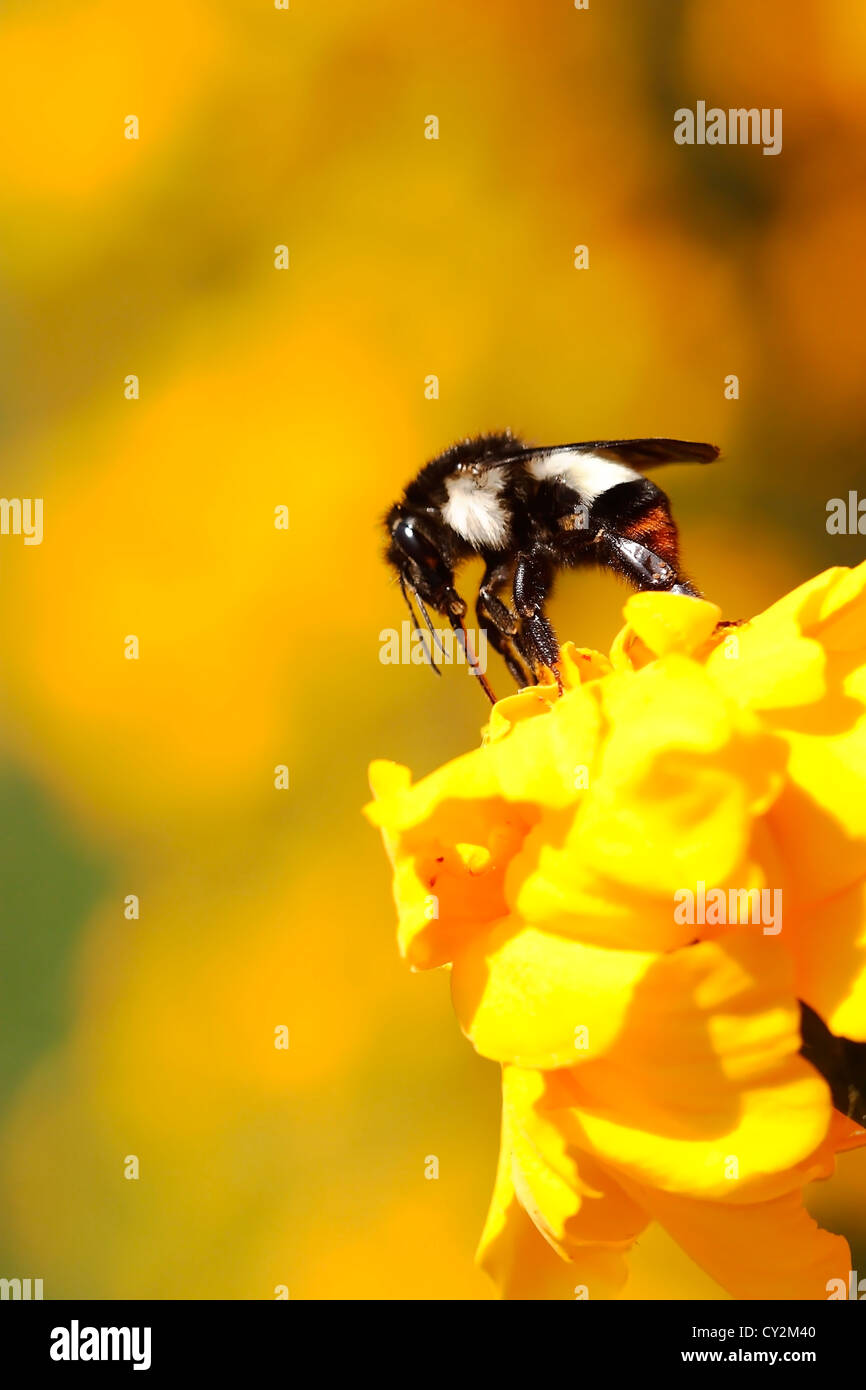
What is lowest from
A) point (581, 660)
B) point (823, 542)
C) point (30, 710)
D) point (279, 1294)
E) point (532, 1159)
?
point (279, 1294)

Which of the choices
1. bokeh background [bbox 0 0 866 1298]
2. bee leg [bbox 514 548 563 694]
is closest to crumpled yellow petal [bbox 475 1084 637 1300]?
bee leg [bbox 514 548 563 694]

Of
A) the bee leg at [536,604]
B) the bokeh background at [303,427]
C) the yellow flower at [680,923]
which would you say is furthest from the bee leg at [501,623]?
the bokeh background at [303,427]

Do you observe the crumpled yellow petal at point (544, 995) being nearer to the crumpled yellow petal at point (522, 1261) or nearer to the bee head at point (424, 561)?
the crumpled yellow petal at point (522, 1261)

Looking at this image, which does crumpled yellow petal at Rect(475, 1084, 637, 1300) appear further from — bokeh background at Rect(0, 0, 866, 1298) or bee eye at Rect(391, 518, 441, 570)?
bokeh background at Rect(0, 0, 866, 1298)

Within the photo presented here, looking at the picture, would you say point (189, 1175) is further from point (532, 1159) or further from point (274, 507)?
point (532, 1159)

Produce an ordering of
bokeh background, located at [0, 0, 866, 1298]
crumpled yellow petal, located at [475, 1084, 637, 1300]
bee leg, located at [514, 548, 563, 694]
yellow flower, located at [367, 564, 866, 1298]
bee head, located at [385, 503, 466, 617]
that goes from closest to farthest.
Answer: yellow flower, located at [367, 564, 866, 1298]
crumpled yellow petal, located at [475, 1084, 637, 1300]
bee leg, located at [514, 548, 563, 694]
bee head, located at [385, 503, 466, 617]
bokeh background, located at [0, 0, 866, 1298]

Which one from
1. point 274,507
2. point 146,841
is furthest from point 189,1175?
point 274,507

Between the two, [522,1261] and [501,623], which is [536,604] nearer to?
[501,623]
